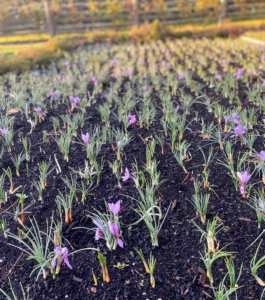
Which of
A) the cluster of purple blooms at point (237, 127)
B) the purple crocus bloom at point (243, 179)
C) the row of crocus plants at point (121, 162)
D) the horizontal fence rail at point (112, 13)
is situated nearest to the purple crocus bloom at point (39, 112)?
the row of crocus plants at point (121, 162)

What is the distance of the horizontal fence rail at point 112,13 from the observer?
12648 millimetres

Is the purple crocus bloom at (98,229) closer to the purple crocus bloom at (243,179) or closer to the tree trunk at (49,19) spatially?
the purple crocus bloom at (243,179)

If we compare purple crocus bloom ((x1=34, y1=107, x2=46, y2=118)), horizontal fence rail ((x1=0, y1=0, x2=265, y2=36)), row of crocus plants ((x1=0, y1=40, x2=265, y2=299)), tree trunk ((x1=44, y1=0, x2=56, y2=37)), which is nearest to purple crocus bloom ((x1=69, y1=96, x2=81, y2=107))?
row of crocus plants ((x1=0, y1=40, x2=265, y2=299))

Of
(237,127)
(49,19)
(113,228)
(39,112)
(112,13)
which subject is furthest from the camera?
(112,13)

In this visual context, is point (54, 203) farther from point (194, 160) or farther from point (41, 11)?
point (41, 11)

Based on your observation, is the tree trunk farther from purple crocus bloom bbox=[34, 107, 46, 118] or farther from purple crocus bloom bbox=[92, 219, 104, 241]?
purple crocus bloom bbox=[92, 219, 104, 241]

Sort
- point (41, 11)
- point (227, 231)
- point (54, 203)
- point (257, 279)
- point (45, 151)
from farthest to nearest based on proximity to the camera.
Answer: point (41, 11) < point (45, 151) < point (54, 203) < point (227, 231) < point (257, 279)

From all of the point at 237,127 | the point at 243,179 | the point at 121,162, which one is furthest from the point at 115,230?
the point at 237,127

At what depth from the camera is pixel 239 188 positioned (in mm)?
2143

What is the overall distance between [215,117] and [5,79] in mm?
→ 3034

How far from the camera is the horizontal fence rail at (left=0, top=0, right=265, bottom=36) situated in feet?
41.5

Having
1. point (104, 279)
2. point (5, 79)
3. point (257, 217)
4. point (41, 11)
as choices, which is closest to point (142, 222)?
point (104, 279)

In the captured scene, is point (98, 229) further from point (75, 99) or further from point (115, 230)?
point (75, 99)

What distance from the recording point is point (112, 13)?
45.4 feet
